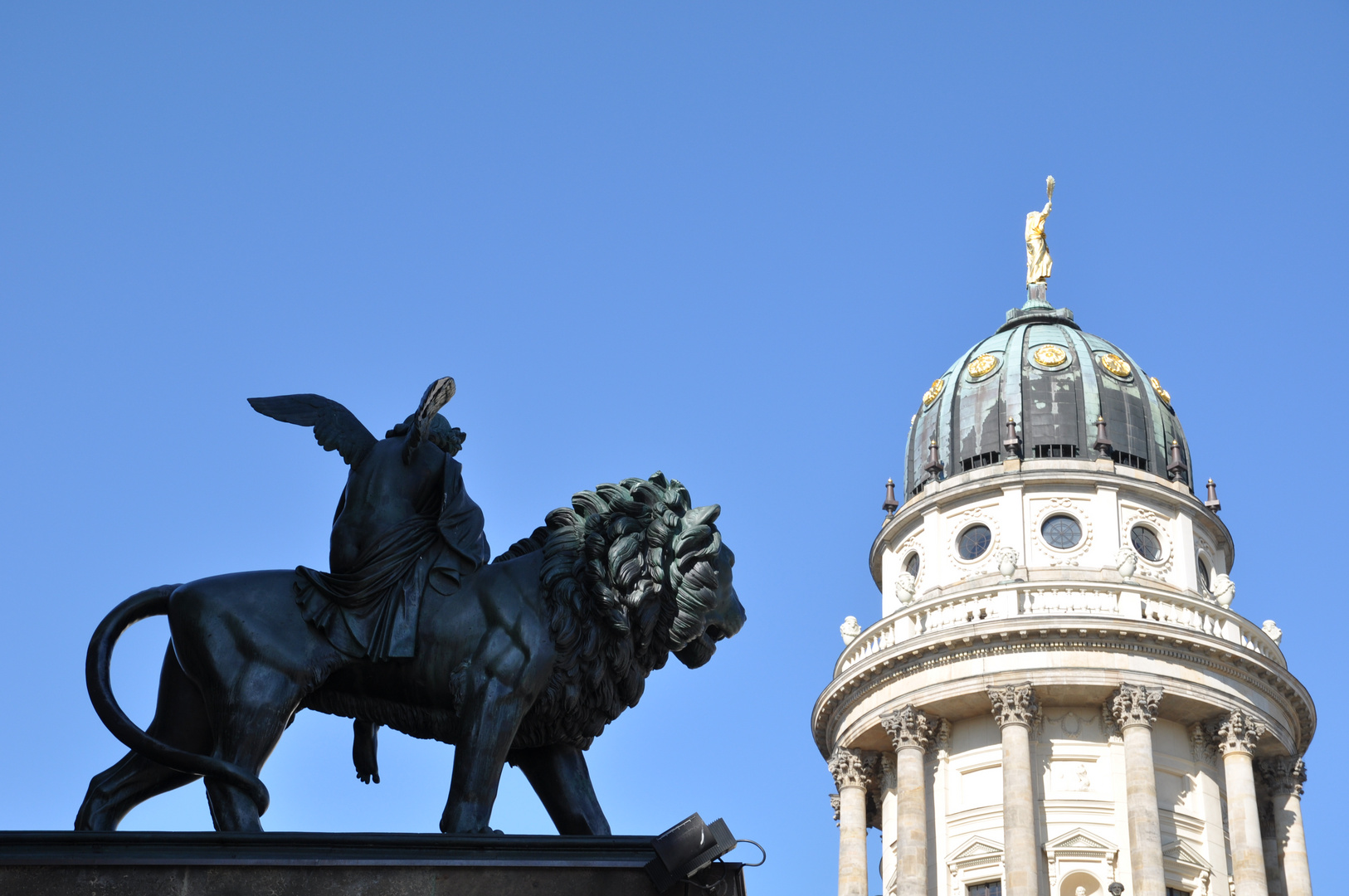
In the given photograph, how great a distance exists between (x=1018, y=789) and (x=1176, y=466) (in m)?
13.4

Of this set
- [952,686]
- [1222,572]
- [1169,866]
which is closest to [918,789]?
[952,686]

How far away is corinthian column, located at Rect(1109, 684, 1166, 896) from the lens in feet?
176

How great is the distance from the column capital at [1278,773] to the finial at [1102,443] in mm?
10143

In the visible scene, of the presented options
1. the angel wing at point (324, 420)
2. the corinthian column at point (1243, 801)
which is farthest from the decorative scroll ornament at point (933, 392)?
the angel wing at point (324, 420)

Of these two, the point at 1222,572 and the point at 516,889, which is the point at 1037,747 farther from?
the point at 516,889

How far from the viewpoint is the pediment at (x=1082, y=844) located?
55.1 m

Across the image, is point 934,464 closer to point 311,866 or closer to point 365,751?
point 365,751

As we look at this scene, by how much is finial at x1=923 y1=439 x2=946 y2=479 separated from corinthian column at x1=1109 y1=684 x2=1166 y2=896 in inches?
410

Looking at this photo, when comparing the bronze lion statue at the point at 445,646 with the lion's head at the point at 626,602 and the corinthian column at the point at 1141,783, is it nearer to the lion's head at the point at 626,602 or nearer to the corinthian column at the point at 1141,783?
the lion's head at the point at 626,602

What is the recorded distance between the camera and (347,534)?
12.3m

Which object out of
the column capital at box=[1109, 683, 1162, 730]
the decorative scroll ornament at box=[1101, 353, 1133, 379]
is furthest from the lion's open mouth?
the decorative scroll ornament at box=[1101, 353, 1133, 379]

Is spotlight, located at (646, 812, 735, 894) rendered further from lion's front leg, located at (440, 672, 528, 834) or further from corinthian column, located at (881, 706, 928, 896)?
corinthian column, located at (881, 706, 928, 896)

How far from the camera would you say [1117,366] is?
65375mm

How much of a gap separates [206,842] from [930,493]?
52.8 meters
